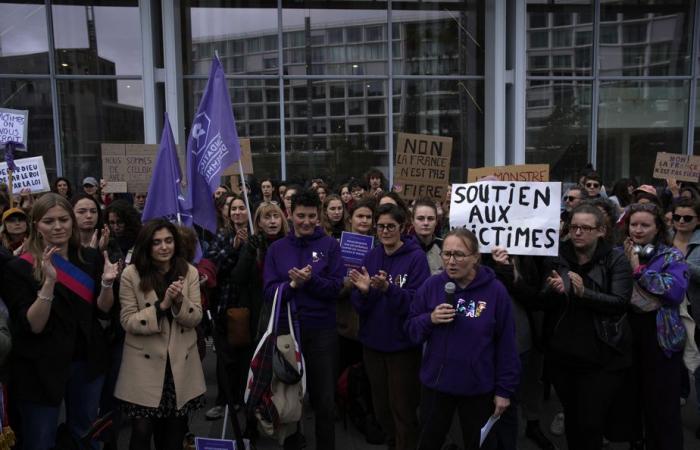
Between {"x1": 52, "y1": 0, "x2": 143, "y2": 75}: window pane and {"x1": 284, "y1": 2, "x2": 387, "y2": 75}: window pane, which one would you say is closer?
{"x1": 52, "y1": 0, "x2": 143, "y2": 75}: window pane

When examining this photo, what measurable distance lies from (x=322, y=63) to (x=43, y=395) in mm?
10893

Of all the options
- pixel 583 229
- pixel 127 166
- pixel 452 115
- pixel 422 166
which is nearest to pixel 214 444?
pixel 583 229

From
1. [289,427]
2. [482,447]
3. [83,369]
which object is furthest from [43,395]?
[482,447]

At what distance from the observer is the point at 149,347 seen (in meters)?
3.54

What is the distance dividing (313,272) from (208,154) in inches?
59.6

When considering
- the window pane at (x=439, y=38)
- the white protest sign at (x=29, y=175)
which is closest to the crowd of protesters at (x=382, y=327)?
the white protest sign at (x=29, y=175)

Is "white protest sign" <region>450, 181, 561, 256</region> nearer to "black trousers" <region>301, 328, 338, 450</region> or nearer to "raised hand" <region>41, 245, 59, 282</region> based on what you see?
"black trousers" <region>301, 328, 338, 450</region>

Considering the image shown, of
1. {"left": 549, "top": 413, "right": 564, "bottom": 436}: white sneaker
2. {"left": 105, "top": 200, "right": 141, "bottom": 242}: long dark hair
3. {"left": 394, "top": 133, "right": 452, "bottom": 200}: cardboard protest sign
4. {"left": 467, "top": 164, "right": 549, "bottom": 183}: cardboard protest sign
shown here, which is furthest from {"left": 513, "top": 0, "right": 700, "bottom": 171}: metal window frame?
{"left": 105, "top": 200, "right": 141, "bottom": 242}: long dark hair

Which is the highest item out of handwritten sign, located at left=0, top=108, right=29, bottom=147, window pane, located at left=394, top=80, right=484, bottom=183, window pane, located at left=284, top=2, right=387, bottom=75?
window pane, located at left=284, top=2, right=387, bottom=75

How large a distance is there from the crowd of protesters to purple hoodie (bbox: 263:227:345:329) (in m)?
0.01

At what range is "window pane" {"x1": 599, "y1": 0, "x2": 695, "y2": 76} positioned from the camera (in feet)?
45.0

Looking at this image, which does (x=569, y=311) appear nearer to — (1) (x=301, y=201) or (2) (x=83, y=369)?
(1) (x=301, y=201)

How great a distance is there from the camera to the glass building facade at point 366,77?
41.3ft

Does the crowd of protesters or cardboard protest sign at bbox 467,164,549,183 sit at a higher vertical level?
cardboard protest sign at bbox 467,164,549,183
